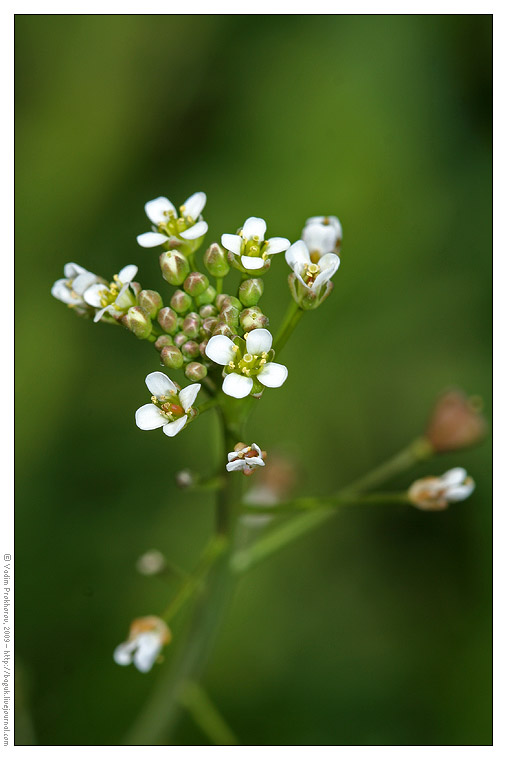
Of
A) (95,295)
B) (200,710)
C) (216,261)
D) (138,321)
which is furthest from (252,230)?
(200,710)

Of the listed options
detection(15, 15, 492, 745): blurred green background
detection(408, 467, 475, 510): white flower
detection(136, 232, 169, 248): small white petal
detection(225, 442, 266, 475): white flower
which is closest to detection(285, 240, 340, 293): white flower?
detection(136, 232, 169, 248): small white petal

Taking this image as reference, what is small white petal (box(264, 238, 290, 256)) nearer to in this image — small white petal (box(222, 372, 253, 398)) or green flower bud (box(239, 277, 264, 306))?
green flower bud (box(239, 277, 264, 306))

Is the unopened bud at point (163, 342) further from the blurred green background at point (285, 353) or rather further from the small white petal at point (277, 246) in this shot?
the blurred green background at point (285, 353)

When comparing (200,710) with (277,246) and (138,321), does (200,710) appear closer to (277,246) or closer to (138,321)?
(138,321)

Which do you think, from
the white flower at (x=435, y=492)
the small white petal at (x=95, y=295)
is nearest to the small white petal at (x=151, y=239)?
the small white petal at (x=95, y=295)

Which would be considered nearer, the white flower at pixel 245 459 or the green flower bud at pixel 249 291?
the white flower at pixel 245 459

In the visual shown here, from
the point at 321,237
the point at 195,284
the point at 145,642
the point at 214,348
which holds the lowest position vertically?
the point at 145,642
